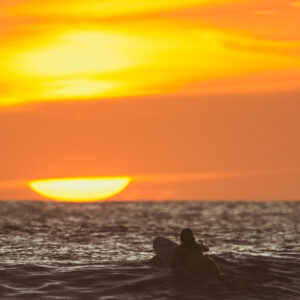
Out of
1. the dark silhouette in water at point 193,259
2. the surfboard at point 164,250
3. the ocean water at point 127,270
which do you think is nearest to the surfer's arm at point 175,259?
the dark silhouette in water at point 193,259

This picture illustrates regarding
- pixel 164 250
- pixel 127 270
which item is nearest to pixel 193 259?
pixel 127 270

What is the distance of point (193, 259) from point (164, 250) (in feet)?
11.1

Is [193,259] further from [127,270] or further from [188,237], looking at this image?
[127,270]

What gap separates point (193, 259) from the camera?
Answer: 3281cm

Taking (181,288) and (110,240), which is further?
(110,240)

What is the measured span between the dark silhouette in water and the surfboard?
4.56 ft

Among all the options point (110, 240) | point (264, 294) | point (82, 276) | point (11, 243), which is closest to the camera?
point (264, 294)

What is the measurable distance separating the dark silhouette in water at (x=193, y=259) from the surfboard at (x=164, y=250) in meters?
→ 1.39

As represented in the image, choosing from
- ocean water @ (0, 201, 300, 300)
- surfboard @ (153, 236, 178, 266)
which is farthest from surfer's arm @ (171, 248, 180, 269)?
surfboard @ (153, 236, 178, 266)

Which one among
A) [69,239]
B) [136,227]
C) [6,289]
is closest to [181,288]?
[6,289]

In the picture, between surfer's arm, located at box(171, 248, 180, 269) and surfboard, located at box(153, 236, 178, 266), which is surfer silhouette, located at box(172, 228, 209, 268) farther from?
surfboard, located at box(153, 236, 178, 266)

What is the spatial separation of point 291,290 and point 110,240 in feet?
60.4

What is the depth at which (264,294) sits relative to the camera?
31.3 metres

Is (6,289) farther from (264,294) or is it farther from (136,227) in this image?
(136,227)
